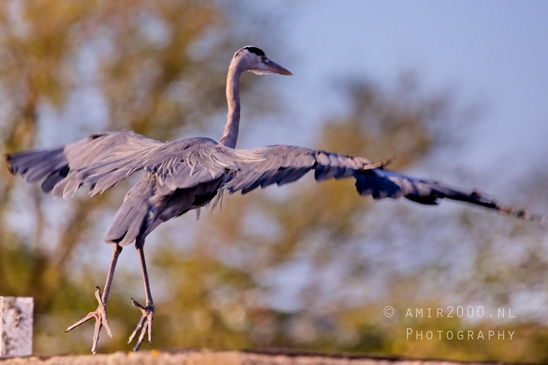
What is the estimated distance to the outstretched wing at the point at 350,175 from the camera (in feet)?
18.8

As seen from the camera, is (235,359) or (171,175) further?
(171,175)

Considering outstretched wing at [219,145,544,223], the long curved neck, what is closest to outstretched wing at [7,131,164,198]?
the long curved neck

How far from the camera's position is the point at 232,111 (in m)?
8.79

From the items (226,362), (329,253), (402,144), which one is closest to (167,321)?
(329,253)

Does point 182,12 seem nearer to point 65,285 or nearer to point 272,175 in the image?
point 65,285

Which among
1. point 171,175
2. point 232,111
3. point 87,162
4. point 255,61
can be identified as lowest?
point 171,175

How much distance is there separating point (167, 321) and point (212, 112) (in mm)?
4560

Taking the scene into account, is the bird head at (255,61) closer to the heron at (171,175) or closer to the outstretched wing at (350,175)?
the heron at (171,175)

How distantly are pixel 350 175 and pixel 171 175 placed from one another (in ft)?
4.84

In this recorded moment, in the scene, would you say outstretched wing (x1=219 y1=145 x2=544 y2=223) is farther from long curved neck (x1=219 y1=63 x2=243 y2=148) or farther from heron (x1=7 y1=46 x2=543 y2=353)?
long curved neck (x1=219 y1=63 x2=243 y2=148)

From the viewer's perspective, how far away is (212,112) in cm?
1842

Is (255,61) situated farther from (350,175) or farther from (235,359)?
(235,359)

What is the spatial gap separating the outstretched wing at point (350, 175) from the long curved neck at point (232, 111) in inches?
95.2

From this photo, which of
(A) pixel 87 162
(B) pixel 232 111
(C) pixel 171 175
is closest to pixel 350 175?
(C) pixel 171 175
